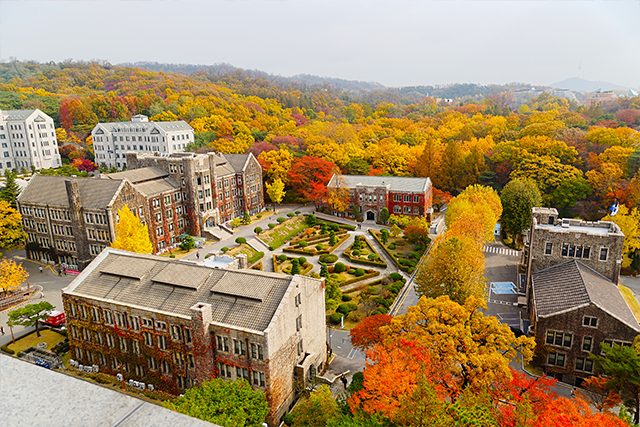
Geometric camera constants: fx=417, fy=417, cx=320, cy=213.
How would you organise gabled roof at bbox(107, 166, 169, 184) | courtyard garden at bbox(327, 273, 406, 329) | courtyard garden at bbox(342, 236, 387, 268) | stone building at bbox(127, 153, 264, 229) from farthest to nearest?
stone building at bbox(127, 153, 264, 229) → gabled roof at bbox(107, 166, 169, 184) → courtyard garden at bbox(342, 236, 387, 268) → courtyard garden at bbox(327, 273, 406, 329)

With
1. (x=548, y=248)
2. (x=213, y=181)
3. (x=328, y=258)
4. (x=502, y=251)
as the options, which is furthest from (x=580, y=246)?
(x=213, y=181)

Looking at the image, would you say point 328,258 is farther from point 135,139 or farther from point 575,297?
point 135,139

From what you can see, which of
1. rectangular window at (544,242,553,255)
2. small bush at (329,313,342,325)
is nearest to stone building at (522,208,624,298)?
rectangular window at (544,242,553,255)

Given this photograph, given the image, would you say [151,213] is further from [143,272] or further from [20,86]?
[20,86]

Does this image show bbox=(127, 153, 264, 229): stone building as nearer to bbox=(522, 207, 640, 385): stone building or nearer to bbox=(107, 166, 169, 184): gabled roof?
bbox=(107, 166, 169, 184): gabled roof

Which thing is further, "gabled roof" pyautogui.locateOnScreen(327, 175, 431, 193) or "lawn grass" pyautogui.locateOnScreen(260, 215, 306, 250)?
"gabled roof" pyautogui.locateOnScreen(327, 175, 431, 193)
